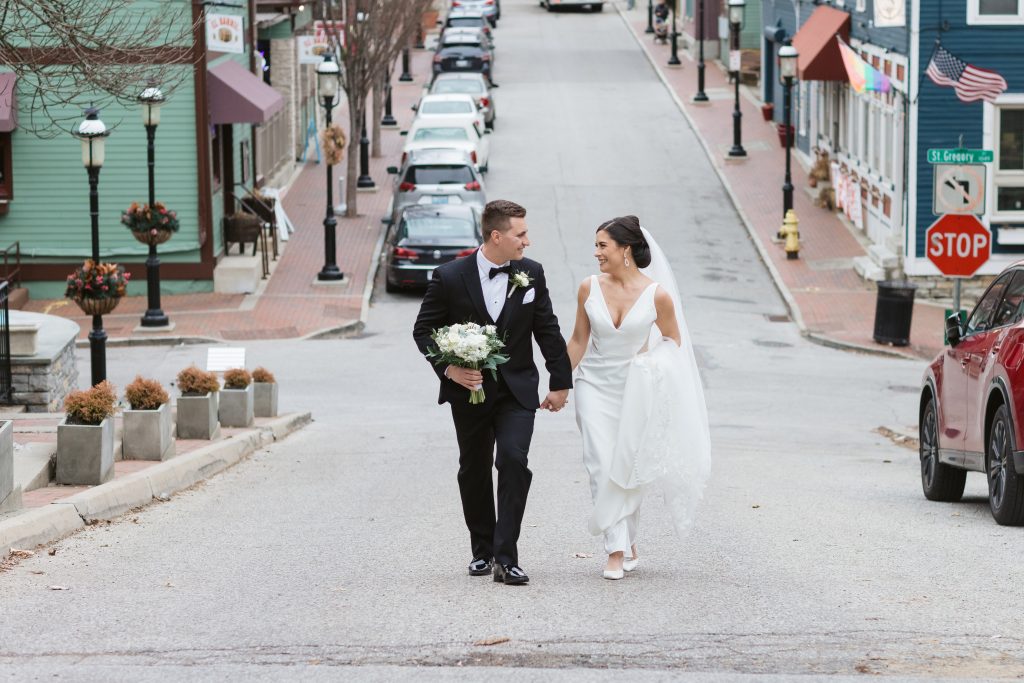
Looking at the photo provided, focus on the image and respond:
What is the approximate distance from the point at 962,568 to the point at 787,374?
15.2 m

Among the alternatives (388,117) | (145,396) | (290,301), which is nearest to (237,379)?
(145,396)

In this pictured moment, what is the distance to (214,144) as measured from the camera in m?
30.5

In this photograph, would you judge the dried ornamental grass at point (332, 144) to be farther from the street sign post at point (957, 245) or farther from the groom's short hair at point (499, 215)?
the groom's short hair at point (499, 215)

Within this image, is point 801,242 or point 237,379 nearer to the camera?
point 237,379

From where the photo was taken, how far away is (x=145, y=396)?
11984 mm

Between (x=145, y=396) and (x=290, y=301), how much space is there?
16.1 m

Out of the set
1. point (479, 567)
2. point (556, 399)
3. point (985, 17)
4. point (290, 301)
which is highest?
point (985, 17)

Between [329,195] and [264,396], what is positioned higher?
[329,195]

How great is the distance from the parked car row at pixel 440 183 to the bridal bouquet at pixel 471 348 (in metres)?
11.5

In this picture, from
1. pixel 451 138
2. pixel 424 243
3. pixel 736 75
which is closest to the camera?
pixel 424 243

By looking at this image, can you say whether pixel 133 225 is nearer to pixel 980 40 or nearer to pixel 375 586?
pixel 980 40

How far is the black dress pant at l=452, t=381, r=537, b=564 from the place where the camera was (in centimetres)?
764

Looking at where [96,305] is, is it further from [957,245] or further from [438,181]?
[438,181]

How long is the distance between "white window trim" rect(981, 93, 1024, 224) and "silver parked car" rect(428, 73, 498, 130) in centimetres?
1877
